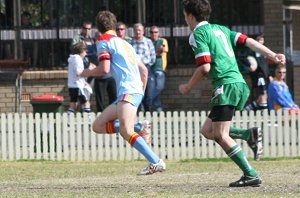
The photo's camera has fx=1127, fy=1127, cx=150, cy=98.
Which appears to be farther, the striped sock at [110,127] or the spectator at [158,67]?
the spectator at [158,67]

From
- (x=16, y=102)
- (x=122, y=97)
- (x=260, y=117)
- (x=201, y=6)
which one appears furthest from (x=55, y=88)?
(x=201, y=6)

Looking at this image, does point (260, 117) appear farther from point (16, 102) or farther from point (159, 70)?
point (16, 102)

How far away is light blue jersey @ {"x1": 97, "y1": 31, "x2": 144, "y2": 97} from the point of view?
539 inches

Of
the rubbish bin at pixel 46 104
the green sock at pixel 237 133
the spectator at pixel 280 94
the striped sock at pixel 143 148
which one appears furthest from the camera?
the rubbish bin at pixel 46 104

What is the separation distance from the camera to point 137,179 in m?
13.6

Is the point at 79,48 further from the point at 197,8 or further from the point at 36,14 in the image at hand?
the point at 197,8

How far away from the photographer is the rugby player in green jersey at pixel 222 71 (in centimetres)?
1204

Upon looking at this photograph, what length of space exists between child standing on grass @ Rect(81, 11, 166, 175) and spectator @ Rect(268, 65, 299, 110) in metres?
7.38

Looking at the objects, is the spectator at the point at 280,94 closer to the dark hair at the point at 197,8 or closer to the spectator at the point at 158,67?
the spectator at the point at 158,67

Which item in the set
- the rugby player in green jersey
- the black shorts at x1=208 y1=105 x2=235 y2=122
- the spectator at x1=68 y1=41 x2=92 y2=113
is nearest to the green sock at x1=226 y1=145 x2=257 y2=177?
the rugby player in green jersey

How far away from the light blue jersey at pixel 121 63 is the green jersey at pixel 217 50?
177cm

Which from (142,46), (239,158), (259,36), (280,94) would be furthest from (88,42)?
(239,158)

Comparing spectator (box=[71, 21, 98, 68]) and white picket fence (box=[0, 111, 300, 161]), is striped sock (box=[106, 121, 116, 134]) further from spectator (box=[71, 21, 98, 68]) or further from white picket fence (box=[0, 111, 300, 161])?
spectator (box=[71, 21, 98, 68])

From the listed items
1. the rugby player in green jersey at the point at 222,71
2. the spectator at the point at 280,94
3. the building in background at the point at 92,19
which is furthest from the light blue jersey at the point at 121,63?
the building in background at the point at 92,19
